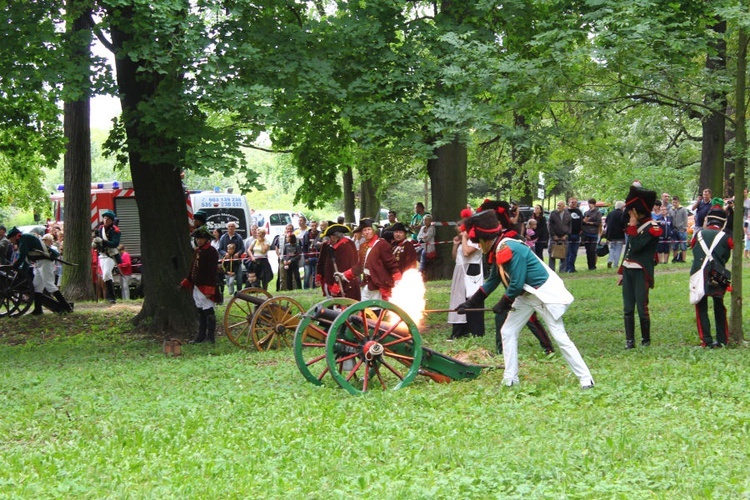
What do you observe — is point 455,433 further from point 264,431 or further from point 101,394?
point 101,394

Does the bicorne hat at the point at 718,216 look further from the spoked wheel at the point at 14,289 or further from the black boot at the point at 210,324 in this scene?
the spoked wheel at the point at 14,289

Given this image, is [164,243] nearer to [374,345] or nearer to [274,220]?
[374,345]

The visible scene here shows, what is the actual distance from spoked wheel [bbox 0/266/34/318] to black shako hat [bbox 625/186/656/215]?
12644 mm

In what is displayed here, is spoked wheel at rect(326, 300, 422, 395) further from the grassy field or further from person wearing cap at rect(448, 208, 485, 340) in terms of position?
person wearing cap at rect(448, 208, 485, 340)

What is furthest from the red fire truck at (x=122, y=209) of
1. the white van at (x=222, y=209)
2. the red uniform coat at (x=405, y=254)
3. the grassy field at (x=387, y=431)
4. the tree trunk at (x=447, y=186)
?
the grassy field at (x=387, y=431)

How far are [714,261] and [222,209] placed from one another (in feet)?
55.9

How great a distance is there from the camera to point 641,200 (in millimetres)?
12312

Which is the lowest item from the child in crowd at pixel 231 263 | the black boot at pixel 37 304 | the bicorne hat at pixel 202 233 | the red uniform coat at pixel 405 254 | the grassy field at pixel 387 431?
the grassy field at pixel 387 431

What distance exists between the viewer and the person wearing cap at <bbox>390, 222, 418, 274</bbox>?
47.8 feet

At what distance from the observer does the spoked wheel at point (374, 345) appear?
9572 mm

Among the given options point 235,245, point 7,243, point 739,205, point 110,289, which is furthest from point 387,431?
point 235,245

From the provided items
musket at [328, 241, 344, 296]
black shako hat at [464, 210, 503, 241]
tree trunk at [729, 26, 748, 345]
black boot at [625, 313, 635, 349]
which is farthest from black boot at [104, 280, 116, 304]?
tree trunk at [729, 26, 748, 345]

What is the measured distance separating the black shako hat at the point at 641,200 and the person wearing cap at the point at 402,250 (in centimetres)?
359

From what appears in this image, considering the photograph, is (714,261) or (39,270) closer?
(714,261)
